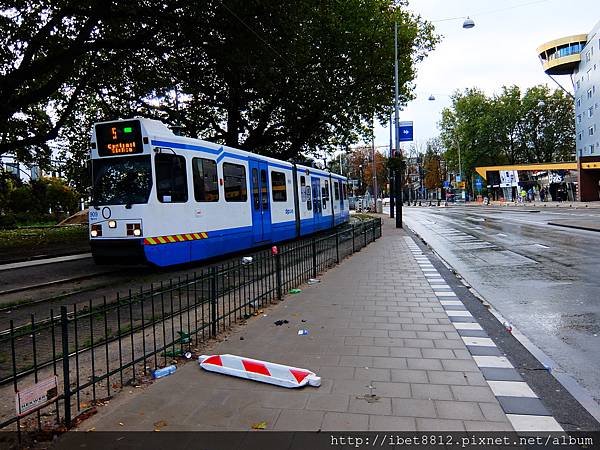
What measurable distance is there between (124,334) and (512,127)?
8587 cm

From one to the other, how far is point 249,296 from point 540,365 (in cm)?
441

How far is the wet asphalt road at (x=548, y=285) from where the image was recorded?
17.9ft

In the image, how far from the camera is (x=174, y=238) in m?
11.3

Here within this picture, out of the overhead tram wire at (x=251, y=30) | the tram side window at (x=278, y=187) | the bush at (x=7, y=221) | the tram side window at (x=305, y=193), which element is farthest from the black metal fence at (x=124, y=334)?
the bush at (x=7, y=221)

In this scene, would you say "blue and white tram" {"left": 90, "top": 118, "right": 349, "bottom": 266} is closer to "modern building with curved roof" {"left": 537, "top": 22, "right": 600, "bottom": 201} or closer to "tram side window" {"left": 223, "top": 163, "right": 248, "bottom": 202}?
"tram side window" {"left": 223, "top": 163, "right": 248, "bottom": 202}

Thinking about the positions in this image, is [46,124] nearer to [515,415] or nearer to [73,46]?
[73,46]

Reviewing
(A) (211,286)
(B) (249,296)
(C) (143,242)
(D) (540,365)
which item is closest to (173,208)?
(C) (143,242)

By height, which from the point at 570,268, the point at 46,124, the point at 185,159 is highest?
the point at 46,124

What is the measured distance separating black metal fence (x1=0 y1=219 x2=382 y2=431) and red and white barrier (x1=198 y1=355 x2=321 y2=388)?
67 centimetres

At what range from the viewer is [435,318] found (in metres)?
6.79

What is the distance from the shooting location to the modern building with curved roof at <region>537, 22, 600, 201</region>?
177 feet

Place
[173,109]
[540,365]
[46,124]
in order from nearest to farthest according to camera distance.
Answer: [540,365], [46,124], [173,109]

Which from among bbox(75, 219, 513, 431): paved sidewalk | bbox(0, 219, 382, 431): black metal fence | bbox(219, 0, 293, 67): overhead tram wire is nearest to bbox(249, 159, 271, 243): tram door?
bbox(219, 0, 293, 67): overhead tram wire

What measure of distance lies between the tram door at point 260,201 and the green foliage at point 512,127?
69.0 meters
